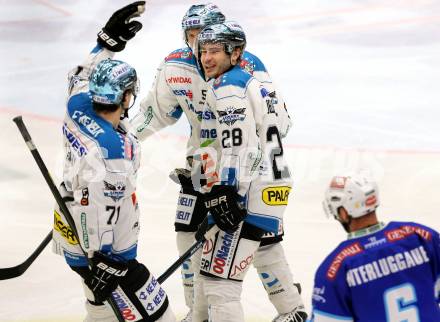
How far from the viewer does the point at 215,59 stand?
15.7 ft

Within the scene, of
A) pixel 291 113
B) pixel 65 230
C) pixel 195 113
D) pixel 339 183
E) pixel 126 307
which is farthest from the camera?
pixel 291 113

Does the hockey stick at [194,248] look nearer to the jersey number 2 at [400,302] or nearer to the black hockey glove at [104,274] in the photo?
the black hockey glove at [104,274]

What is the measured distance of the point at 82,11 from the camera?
1022 centimetres

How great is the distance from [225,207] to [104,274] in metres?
0.63

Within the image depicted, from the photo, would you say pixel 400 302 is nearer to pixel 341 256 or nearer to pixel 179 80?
pixel 341 256

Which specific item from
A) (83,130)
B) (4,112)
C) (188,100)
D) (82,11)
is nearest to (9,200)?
(4,112)

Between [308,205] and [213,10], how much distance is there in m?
2.16

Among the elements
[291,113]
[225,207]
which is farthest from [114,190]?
[291,113]

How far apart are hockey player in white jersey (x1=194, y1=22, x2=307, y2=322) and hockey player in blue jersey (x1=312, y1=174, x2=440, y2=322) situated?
45.5 inches

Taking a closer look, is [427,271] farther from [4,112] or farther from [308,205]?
[4,112]

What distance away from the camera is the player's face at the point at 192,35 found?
205 inches

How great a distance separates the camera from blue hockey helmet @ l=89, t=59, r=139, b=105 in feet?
14.3

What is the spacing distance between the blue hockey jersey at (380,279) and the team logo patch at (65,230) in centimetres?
145

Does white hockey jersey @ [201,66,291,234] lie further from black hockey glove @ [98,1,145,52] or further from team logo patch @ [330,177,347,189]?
team logo patch @ [330,177,347,189]
